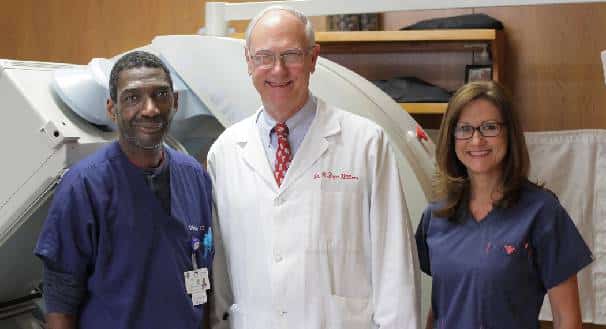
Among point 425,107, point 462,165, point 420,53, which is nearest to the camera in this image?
point 462,165

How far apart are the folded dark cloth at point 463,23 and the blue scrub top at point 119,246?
1.99m

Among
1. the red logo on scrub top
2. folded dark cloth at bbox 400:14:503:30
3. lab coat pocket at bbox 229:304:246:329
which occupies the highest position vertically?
folded dark cloth at bbox 400:14:503:30

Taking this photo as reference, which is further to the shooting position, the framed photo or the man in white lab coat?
the framed photo

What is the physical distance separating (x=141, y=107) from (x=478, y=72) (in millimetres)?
2154

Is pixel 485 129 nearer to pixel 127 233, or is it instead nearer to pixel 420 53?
pixel 127 233

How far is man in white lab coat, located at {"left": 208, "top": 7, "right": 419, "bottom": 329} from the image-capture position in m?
1.64

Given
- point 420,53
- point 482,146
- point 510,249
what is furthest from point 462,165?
point 420,53

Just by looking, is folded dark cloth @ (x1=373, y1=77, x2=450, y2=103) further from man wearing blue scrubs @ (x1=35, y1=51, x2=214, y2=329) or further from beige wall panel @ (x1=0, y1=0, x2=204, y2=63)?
man wearing blue scrubs @ (x1=35, y1=51, x2=214, y2=329)

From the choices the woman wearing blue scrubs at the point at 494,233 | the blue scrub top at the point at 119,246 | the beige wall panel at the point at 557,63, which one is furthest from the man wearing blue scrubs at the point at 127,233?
the beige wall panel at the point at 557,63

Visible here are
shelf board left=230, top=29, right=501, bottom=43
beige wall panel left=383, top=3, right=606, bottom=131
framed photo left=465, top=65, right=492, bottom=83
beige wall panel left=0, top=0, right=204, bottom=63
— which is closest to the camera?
shelf board left=230, top=29, right=501, bottom=43

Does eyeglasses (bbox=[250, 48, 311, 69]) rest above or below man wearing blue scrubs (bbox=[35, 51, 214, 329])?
above

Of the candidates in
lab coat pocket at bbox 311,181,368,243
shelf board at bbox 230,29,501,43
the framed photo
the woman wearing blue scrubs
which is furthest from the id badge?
the framed photo

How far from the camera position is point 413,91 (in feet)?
11.3

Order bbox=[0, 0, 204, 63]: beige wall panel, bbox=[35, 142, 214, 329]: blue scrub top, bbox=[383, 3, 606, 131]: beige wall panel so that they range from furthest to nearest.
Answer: bbox=[0, 0, 204, 63]: beige wall panel
bbox=[383, 3, 606, 131]: beige wall panel
bbox=[35, 142, 214, 329]: blue scrub top
